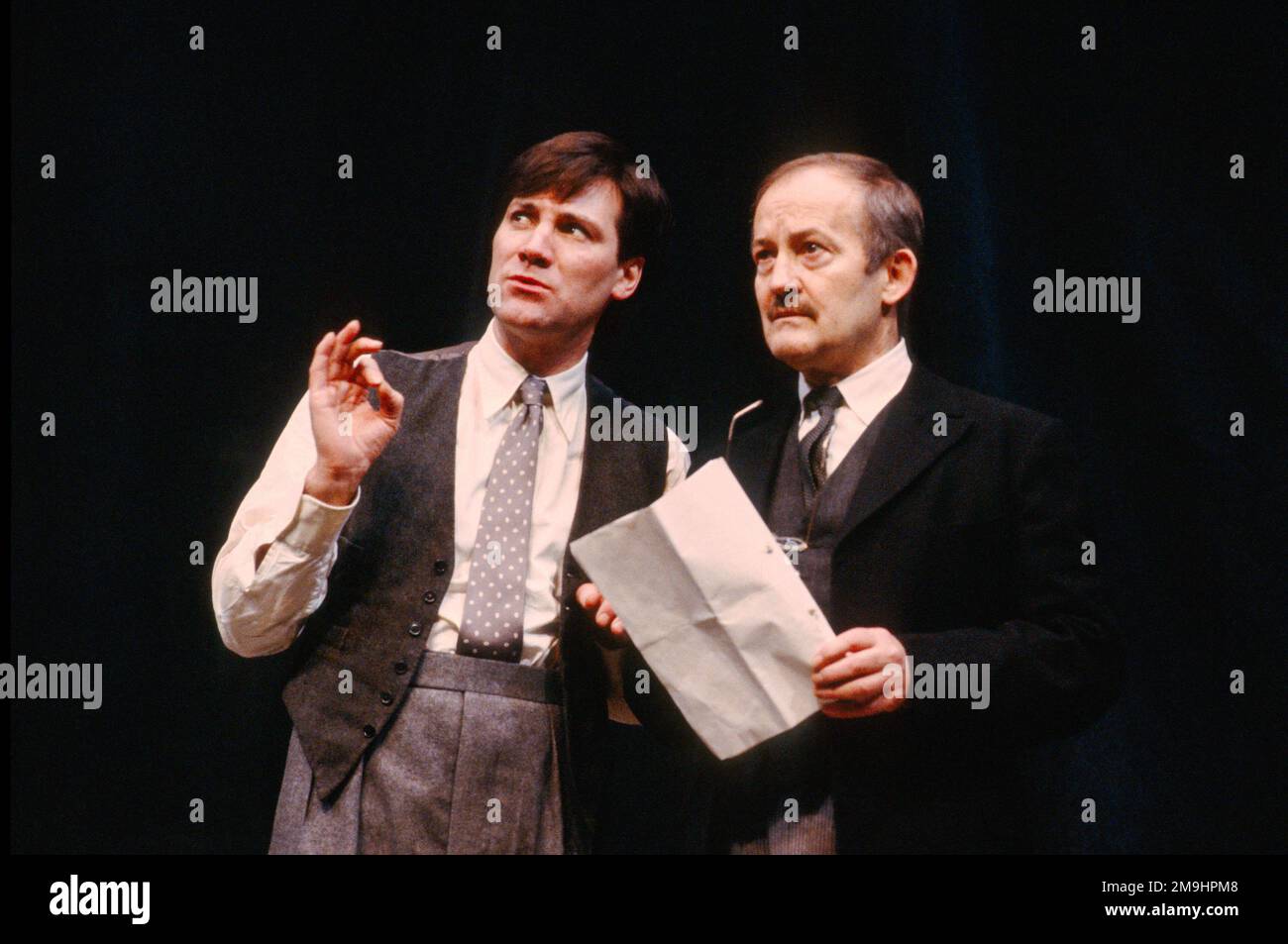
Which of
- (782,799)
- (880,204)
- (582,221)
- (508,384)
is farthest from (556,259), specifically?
(782,799)

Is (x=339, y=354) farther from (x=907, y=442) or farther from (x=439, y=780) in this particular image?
(x=907, y=442)

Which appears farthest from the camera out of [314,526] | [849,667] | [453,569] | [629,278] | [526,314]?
[629,278]

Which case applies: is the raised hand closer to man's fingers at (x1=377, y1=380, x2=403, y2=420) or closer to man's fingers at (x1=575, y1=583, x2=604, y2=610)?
man's fingers at (x1=377, y1=380, x2=403, y2=420)

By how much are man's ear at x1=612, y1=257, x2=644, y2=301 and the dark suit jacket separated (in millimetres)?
516

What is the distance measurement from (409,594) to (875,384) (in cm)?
73

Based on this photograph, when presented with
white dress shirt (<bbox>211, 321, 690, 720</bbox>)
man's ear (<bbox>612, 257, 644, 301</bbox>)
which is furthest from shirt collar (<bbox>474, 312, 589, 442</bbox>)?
man's ear (<bbox>612, 257, 644, 301</bbox>)

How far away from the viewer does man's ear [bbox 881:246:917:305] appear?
1954 mm

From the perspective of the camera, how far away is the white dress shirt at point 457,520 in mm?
1802

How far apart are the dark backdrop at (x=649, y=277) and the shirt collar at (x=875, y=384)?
0.85 feet

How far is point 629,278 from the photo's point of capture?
215 cm

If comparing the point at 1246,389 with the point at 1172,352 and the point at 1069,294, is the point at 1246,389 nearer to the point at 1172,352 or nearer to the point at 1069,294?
the point at 1172,352

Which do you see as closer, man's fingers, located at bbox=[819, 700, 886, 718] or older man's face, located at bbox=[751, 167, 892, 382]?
man's fingers, located at bbox=[819, 700, 886, 718]

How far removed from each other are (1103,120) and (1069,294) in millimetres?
320
